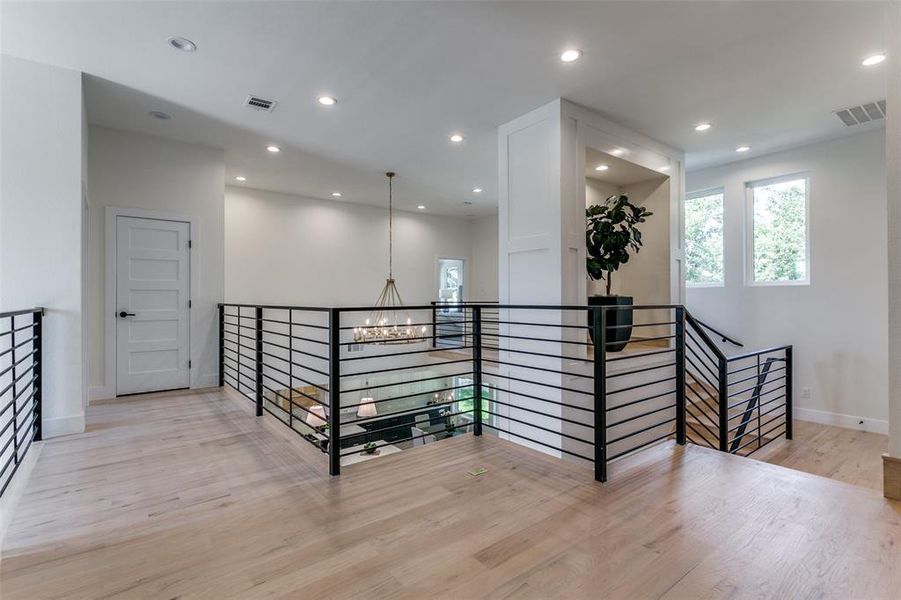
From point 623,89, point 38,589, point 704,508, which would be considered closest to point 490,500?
point 704,508

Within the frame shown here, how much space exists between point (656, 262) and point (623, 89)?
2258 millimetres

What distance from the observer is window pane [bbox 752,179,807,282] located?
5191 millimetres

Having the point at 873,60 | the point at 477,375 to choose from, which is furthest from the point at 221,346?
the point at 873,60

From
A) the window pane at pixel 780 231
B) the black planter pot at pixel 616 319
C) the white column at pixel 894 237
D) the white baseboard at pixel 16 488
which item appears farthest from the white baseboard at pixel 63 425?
the window pane at pixel 780 231

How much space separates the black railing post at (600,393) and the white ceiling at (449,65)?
1912 mm

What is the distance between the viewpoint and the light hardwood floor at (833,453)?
375 centimetres

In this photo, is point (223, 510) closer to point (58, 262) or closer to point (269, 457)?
point (269, 457)

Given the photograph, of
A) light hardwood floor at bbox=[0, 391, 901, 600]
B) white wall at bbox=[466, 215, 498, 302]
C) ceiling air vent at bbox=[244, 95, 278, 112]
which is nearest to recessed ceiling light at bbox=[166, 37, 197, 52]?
ceiling air vent at bbox=[244, 95, 278, 112]

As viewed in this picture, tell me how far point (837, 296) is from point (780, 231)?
101cm

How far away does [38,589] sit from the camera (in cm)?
151

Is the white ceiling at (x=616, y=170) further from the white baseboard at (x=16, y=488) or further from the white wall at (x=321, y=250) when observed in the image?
the white baseboard at (x=16, y=488)

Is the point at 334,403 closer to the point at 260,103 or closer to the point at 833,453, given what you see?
the point at 260,103

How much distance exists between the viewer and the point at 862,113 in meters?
4.09

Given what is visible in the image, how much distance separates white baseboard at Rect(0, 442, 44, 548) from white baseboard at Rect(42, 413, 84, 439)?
186mm
